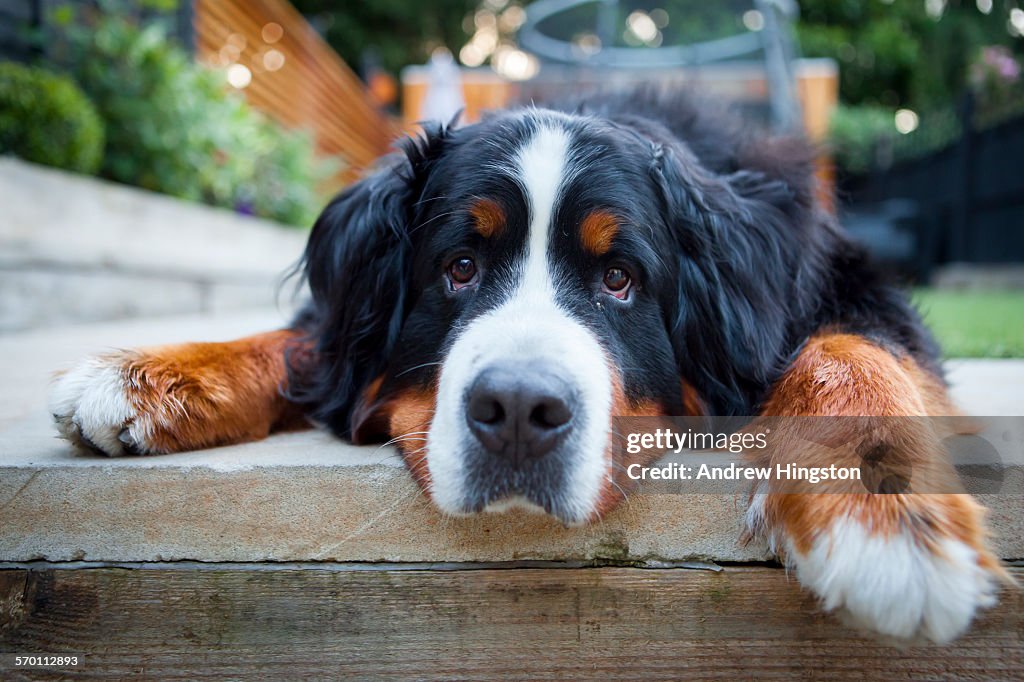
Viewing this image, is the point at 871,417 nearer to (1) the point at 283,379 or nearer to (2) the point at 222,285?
(1) the point at 283,379

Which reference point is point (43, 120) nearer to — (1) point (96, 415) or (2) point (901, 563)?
(1) point (96, 415)

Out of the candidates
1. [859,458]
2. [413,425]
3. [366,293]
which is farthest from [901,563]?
[366,293]

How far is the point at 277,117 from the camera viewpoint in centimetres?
1058

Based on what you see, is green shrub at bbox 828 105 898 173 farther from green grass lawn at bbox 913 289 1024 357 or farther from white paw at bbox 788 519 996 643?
white paw at bbox 788 519 996 643

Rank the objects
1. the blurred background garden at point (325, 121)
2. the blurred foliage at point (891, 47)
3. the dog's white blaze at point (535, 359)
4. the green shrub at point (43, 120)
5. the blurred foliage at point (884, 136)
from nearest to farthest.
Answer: the dog's white blaze at point (535, 359) → the green shrub at point (43, 120) → the blurred background garden at point (325, 121) → the blurred foliage at point (884, 136) → the blurred foliage at point (891, 47)

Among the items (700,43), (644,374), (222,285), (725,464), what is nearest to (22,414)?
(644,374)

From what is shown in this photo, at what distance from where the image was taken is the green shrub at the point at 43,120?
450 centimetres

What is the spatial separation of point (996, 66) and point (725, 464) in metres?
12.8

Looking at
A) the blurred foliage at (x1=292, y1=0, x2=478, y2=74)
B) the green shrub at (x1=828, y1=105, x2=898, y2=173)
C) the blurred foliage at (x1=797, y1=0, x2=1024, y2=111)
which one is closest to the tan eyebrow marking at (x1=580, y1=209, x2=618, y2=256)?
the green shrub at (x1=828, y1=105, x2=898, y2=173)

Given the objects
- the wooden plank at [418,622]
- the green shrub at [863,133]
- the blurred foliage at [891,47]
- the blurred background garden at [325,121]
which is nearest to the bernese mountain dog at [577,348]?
the wooden plank at [418,622]

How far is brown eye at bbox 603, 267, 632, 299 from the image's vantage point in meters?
2.05

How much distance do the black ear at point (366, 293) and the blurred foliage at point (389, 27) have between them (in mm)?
19887

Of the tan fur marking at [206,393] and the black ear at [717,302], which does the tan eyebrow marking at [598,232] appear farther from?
the tan fur marking at [206,393]

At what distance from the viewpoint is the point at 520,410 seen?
5.12ft
